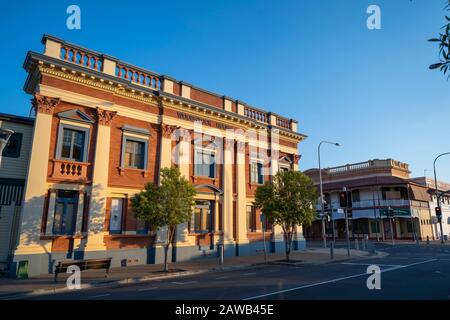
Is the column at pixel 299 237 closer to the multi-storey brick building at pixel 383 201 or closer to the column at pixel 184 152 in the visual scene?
the column at pixel 184 152

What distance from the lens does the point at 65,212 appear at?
53.3 feet

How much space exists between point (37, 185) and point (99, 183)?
2.96m

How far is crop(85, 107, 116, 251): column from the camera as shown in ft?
53.7

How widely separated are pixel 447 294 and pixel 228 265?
429 inches

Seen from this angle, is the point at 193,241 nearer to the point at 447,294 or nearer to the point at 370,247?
the point at 447,294

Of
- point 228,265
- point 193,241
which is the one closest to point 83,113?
point 193,241

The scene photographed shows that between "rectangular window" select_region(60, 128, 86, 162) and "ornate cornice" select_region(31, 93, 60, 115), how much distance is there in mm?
1347

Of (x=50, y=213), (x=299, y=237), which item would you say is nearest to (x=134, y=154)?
(x=50, y=213)

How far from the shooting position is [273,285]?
36.5 ft

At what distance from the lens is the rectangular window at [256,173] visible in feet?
85.0

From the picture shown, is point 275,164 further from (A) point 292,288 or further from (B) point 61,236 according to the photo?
(B) point 61,236

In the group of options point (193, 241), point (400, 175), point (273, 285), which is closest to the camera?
point (273, 285)

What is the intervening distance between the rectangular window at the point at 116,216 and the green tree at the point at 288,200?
845cm
